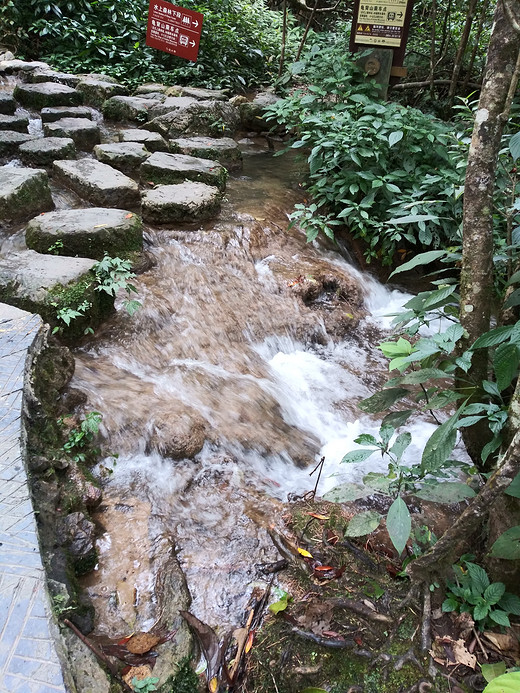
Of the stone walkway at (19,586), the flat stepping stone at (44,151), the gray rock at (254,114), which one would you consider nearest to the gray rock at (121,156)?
the flat stepping stone at (44,151)

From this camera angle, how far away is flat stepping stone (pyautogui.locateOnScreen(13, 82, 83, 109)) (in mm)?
6734

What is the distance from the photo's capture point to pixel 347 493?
2.07m

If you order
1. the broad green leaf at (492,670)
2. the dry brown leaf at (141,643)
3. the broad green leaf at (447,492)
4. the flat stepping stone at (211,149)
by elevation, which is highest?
the flat stepping stone at (211,149)

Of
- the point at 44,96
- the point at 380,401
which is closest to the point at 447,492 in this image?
the point at 380,401

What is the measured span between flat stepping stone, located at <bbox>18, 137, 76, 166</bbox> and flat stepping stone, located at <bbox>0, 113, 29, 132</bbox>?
62 centimetres

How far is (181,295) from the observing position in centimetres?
439

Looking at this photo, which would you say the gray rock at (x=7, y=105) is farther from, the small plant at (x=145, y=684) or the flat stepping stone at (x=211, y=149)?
the small plant at (x=145, y=684)

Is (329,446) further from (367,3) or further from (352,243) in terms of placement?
(367,3)

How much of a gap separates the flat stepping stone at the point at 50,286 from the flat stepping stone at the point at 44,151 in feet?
7.01

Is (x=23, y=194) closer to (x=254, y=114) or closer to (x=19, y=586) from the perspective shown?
(x=19, y=586)

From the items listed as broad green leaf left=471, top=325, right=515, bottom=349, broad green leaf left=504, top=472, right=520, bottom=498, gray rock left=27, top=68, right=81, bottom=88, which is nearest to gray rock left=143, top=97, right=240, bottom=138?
gray rock left=27, top=68, right=81, bottom=88

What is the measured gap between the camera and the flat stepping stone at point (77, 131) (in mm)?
6004

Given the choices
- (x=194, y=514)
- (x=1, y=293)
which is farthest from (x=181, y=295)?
(x=194, y=514)

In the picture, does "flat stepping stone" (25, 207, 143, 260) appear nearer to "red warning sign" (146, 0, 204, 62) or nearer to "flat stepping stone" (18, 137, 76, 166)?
"flat stepping stone" (18, 137, 76, 166)
